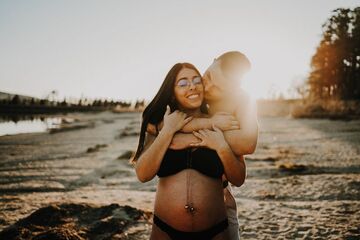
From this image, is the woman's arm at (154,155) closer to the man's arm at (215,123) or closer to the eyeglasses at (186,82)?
the man's arm at (215,123)

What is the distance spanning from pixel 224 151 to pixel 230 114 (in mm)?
469

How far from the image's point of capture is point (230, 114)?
2867 mm

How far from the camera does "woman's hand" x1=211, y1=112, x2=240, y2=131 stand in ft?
8.84

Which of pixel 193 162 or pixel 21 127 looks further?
pixel 21 127

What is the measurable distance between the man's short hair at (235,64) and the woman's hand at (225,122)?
0.45m

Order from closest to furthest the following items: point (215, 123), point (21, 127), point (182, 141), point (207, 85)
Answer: point (182, 141)
point (215, 123)
point (207, 85)
point (21, 127)

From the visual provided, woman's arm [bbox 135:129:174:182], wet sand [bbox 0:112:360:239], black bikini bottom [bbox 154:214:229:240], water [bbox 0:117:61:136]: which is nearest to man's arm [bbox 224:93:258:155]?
woman's arm [bbox 135:129:174:182]

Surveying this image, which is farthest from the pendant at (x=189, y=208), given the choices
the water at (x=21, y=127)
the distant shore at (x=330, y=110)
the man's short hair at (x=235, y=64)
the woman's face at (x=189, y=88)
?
the distant shore at (x=330, y=110)

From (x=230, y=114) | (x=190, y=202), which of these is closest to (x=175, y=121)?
(x=230, y=114)

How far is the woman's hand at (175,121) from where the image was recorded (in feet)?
8.66

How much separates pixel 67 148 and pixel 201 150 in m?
16.0

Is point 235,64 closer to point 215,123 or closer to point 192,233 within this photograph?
point 215,123

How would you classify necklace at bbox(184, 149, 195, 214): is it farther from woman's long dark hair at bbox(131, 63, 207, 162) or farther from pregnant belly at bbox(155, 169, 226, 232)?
woman's long dark hair at bbox(131, 63, 207, 162)

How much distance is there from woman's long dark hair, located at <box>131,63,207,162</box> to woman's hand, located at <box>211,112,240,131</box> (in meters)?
0.44
